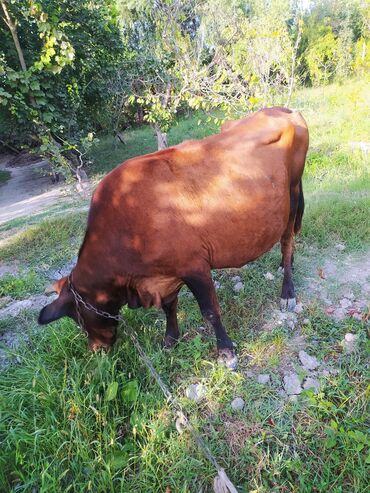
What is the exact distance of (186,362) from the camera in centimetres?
282

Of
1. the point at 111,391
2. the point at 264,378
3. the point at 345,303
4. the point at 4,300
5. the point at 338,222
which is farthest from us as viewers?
the point at 338,222

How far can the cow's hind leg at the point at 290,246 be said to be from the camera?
341 centimetres

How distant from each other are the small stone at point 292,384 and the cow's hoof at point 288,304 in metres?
0.81

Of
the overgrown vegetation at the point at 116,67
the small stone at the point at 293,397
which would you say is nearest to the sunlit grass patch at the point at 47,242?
the overgrown vegetation at the point at 116,67

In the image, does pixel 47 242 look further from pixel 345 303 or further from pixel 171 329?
pixel 345 303

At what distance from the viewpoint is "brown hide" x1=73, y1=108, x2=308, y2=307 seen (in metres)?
2.51

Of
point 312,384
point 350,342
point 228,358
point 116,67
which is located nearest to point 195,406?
point 228,358

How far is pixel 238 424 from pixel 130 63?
1026cm

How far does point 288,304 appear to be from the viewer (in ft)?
11.1

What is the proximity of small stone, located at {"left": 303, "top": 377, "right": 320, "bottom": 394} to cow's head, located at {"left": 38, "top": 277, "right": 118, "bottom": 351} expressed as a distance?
144 centimetres

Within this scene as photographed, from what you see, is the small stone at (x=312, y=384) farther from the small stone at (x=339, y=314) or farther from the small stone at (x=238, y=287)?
the small stone at (x=238, y=287)

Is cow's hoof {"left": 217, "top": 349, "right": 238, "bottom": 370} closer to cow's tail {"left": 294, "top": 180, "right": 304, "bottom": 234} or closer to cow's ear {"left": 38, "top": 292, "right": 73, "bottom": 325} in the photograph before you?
cow's ear {"left": 38, "top": 292, "right": 73, "bottom": 325}

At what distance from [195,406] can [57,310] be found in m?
1.15

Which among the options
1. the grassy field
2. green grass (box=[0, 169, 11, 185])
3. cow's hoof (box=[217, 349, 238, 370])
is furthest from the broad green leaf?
green grass (box=[0, 169, 11, 185])
